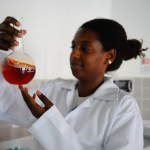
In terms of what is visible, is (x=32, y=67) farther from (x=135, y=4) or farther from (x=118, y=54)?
(x=135, y=4)

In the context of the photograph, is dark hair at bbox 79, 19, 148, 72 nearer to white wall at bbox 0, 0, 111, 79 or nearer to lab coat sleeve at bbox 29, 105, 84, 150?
lab coat sleeve at bbox 29, 105, 84, 150

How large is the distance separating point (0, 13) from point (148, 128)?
53.2 inches

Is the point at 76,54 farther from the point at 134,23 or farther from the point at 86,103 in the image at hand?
the point at 134,23

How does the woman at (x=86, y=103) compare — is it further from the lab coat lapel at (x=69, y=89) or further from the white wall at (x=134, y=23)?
the white wall at (x=134, y=23)

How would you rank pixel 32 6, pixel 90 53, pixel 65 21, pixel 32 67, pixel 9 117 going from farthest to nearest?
pixel 65 21 < pixel 32 6 < pixel 9 117 < pixel 90 53 < pixel 32 67

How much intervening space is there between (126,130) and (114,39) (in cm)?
42

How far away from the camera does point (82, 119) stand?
0.90 metres

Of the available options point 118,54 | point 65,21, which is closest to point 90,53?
point 118,54

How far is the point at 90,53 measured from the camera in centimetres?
90

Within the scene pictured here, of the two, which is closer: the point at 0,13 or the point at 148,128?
the point at 0,13

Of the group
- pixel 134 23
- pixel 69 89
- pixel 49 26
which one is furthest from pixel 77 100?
pixel 134 23

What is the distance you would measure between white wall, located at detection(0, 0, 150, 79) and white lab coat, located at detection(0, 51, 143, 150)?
0.39 meters

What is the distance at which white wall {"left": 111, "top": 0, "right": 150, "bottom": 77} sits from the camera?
196 cm

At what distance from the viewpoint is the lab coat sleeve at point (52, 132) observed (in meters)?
0.74
